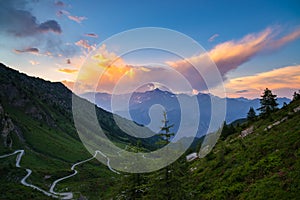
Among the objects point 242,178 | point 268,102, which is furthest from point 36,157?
point 242,178

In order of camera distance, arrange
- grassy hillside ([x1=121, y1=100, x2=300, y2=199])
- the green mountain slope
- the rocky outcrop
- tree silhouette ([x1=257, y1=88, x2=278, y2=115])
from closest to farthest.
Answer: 1. grassy hillside ([x1=121, y1=100, x2=300, y2=199])
2. tree silhouette ([x1=257, y1=88, x2=278, y2=115])
3. the green mountain slope
4. the rocky outcrop

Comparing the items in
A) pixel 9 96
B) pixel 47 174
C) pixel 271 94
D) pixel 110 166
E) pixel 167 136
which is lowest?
pixel 110 166

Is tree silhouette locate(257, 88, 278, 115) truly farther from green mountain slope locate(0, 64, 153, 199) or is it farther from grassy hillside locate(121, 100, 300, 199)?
green mountain slope locate(0, 64, 153, 199)

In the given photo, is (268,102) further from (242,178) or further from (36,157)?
(36,157)

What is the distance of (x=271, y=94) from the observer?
193ft

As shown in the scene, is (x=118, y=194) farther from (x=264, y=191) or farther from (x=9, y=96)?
(x=9, y=96)

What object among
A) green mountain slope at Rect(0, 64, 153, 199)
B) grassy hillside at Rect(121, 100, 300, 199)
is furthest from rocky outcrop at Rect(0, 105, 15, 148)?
grassy hillside at Rect(121, 100, 300, 199)

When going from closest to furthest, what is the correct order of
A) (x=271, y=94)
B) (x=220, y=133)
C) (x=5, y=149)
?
1. (x=271, y=94)
2. (x=220, y=133)
3. (x=5, y=149)

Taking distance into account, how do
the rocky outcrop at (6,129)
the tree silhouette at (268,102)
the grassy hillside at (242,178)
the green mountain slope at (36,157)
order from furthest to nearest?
the rocky outcrop at (6,129) → the green mountain slope at (36,157) → the tree silhouette at (268,102) → the grassy hillside at (242,178)

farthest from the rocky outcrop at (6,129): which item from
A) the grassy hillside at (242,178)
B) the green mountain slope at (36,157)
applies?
the grassy hillside at (242,178)

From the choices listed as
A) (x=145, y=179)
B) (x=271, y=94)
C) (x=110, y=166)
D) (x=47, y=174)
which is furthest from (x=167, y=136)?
(x=110, y=166)

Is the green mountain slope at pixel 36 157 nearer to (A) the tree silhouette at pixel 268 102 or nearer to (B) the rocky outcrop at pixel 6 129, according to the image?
(B) the rocky outcrop at pixel 6 129

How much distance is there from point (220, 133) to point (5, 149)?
101056mm

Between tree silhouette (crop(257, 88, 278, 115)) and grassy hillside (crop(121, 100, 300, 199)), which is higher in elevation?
tree silhouette (crop(257, 88, 278, 115))
